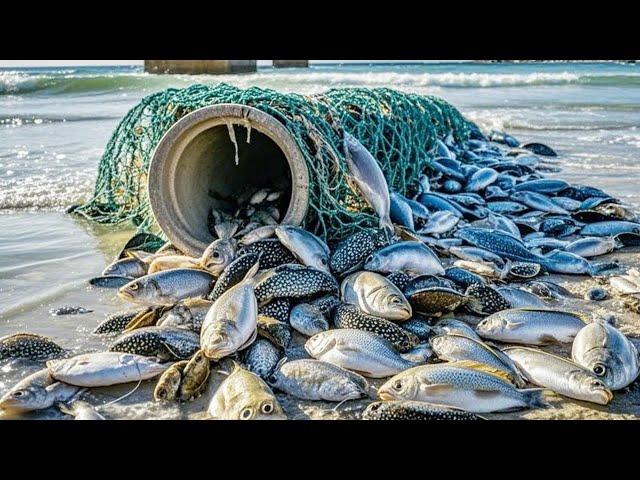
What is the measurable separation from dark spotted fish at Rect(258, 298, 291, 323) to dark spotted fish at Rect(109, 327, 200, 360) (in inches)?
19.2

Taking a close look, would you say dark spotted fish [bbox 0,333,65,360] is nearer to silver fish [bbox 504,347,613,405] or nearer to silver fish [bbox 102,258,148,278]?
silver fish [bbox 102,258,148,278]

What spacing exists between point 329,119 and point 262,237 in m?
1.60

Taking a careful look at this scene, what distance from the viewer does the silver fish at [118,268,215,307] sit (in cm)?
372

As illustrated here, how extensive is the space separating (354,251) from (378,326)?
3.21ft

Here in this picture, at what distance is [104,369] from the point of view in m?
2.92

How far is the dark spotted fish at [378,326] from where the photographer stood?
3.25 meters

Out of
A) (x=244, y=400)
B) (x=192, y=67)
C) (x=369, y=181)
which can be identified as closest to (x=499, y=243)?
(x=369, y=181)

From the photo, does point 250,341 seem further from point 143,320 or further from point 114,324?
point 114,324

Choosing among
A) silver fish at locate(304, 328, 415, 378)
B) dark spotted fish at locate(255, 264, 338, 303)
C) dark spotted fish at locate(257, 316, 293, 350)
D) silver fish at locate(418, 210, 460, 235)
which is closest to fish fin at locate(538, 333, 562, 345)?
silver fish at locate(304, 328, 415, 378)

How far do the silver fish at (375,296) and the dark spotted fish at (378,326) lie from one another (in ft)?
0.28

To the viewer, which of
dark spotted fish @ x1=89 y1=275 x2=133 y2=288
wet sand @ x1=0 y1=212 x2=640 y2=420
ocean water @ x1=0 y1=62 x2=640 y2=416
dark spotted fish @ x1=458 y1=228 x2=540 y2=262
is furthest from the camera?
dark spotted fish @ x1=458 y1=228 x2=540 y2=262

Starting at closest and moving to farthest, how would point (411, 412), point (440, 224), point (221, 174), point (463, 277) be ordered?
point (411, 412), point (463, 277), point (440, 224), point (221, 174)
